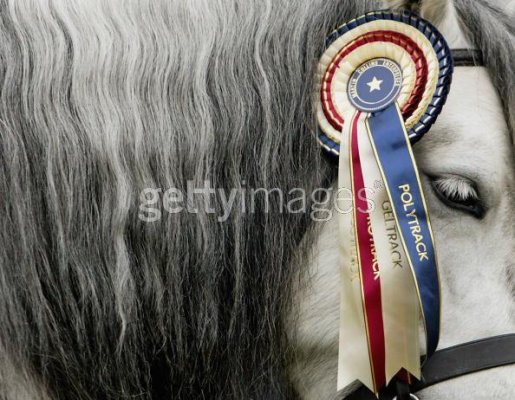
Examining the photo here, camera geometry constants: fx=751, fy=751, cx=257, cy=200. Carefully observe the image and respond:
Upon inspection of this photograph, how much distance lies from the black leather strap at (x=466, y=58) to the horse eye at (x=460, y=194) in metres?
0.22

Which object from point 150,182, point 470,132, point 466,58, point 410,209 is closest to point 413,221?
point 410,209

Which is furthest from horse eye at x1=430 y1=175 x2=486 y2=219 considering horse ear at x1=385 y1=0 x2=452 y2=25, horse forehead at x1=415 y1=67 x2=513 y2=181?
horse ear at x1=385 y1=0 x2=452 y2=25

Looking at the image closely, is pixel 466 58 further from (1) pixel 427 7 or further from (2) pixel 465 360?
(2) pixel 465 360

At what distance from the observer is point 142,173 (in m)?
1.24

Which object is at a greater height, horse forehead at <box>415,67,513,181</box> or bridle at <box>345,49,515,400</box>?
horse forehead at <box>415,67,513,181</box>

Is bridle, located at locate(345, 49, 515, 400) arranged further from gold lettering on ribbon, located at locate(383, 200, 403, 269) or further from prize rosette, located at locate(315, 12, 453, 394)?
gold lettering on ribbon, located at locate(383, 200, 403, 269)

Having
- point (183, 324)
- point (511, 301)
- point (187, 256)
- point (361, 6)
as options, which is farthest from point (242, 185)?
point (511, 301)

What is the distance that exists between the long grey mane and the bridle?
221 millimetres

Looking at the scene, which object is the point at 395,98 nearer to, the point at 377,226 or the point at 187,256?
the point at 377,226

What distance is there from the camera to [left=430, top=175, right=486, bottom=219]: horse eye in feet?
4.13

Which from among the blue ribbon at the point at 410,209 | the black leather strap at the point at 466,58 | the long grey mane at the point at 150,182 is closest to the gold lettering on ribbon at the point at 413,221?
the blue ribbon at the point at 410,209

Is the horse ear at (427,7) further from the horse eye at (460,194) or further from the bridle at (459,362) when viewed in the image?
the bridle at (459,362)

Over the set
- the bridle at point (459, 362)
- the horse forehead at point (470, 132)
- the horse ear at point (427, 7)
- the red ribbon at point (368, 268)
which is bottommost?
the bridle at point (459, 362)

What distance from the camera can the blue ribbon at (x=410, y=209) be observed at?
4.04 ft
